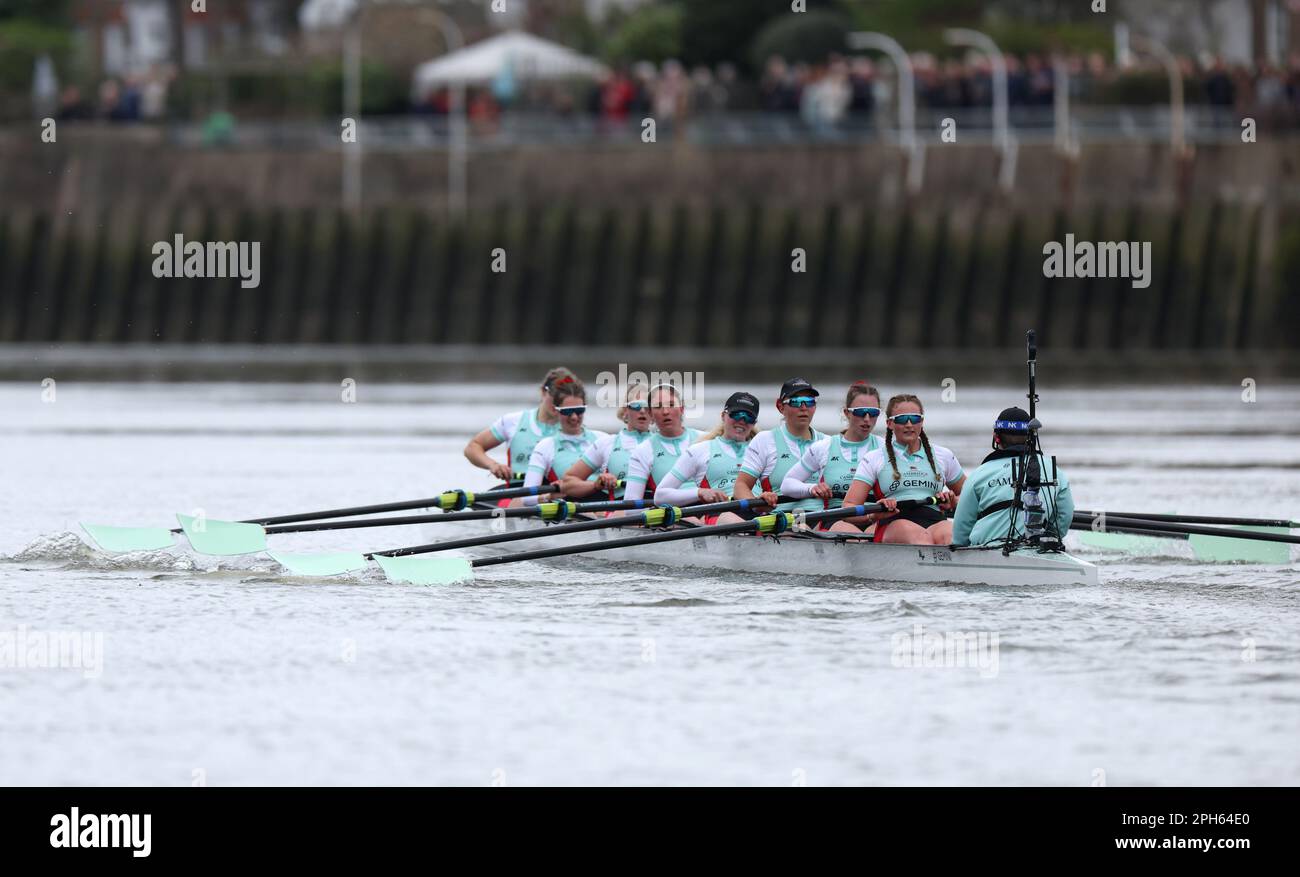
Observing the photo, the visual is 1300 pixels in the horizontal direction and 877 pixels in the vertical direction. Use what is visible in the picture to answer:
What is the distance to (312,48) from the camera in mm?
87938

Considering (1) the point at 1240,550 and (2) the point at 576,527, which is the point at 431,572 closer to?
(2) the point at 576,527

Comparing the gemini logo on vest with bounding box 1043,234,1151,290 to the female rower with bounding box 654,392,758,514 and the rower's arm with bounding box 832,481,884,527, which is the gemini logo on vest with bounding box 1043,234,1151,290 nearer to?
the female rower with bounding box 654,392,758,514

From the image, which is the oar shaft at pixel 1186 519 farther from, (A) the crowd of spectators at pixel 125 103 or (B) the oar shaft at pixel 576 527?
(A) the crowd of spectators at pixel 125 103

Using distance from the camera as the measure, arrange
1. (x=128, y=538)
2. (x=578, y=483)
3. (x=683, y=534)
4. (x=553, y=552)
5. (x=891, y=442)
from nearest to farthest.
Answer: (x=891, y=442)
(x=553, y=552)
(x=683, y=534)
(x=128, y=538)
(x=578, y=483)

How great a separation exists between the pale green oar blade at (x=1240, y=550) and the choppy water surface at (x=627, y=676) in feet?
0.58

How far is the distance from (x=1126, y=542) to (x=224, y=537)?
7.23 metres

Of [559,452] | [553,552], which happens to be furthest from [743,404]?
[559,452]

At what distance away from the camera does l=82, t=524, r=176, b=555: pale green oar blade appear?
60.2 ft

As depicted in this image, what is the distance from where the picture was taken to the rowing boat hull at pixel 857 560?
1565 centimetres

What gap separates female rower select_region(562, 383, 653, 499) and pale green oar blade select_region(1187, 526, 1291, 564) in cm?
440

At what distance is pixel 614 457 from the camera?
1931 centimetres
